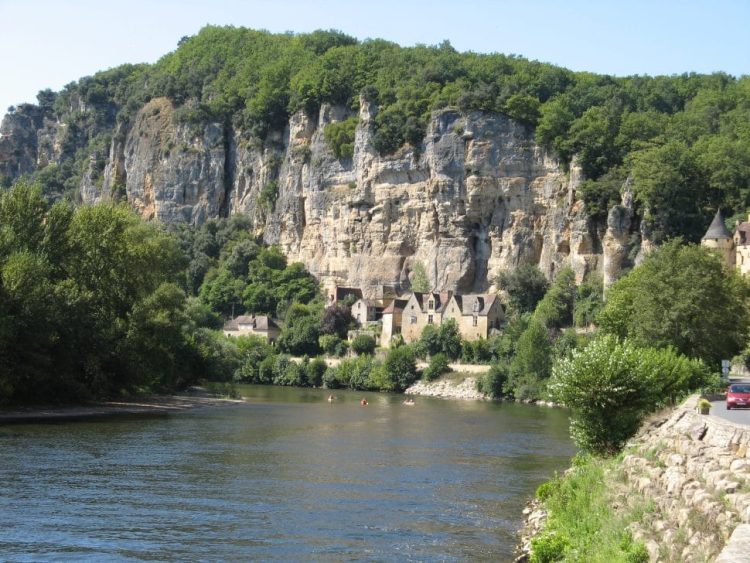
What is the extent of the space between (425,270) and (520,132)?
56.1ft

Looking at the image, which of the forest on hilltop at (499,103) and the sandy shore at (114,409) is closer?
the sandy shore at (114,409)

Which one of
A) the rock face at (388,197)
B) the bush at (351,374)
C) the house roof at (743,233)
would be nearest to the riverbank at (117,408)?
the bush at (351,374)

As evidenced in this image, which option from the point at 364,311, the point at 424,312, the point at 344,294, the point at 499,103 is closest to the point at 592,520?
the point at 424,312

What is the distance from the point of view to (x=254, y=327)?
108m

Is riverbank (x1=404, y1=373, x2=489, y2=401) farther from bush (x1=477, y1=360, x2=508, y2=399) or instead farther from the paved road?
the paved road

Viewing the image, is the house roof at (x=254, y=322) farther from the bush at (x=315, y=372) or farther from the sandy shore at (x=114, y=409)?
the sandy shore at (x=114, y=409)

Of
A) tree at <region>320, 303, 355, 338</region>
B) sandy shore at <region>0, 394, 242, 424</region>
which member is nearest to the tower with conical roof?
tree at <region>320, 303, 355, 338</region>

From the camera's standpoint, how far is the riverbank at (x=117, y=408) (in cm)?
4572

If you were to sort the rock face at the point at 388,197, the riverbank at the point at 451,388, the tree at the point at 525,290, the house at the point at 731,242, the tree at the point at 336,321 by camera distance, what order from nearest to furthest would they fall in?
the house at the point at 731,242
the riverbank at the point at 451,388
the tree at the point at 525,290
the tree at the point at 336,321
the rock face at the point at 388,197

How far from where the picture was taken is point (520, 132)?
103 meters

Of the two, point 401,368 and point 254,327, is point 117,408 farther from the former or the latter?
point 254,327

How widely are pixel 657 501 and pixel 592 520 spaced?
2.16 meters

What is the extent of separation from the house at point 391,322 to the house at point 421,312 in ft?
1.81

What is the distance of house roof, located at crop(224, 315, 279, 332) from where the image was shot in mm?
107438
